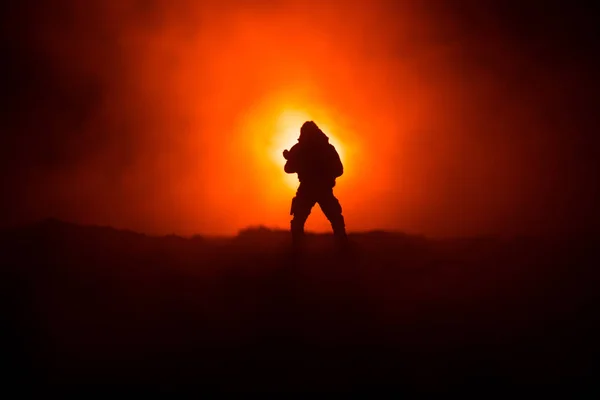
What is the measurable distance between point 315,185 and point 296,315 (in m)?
3.80

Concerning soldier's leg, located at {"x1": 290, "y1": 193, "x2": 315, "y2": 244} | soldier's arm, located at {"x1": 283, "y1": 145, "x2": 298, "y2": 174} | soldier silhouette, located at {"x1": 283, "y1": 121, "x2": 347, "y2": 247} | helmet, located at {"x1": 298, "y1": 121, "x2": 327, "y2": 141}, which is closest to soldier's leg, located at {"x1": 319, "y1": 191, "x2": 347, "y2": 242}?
soldier silhouette, located at {"x1": 283, "y1": 121, "x2": 347, "y2": 247}

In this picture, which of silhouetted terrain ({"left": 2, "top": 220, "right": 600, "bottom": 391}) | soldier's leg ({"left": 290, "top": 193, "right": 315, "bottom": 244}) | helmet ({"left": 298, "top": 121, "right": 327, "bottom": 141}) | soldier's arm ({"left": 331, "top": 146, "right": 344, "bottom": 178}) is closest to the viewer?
silhouetted terrain ({"left": 2, "top": 220, "right": 600, "bottom": 391})

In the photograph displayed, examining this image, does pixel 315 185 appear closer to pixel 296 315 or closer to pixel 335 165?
pixel 335 165

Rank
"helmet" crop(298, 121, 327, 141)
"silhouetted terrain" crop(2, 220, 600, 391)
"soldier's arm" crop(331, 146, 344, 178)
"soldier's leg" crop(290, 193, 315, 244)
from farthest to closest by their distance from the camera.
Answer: "helmet" crop(298, 121, 327, 141)
"soldier's arm" crop(331, 146, 344, 178)
"soldier's leg" crop(290, 193, 315, 244)
"silhouetted terrain" crop(2, 220, 600, 391)

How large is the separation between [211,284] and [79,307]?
2.53 metres

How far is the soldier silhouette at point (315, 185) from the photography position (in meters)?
11.4

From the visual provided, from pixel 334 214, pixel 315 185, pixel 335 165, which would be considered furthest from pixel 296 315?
pixel 335 165

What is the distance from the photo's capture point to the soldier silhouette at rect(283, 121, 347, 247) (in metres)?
11.4

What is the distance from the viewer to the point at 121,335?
795cm

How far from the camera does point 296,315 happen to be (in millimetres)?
8508

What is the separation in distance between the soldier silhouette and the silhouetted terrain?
2.55ft

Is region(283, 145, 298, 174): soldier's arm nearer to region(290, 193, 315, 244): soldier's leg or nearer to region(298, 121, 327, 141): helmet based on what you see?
region(298, 121, 327, 141): helmet

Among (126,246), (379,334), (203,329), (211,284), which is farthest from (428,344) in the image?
(126,246)

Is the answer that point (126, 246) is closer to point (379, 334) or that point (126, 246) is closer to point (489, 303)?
point (379, 334)
